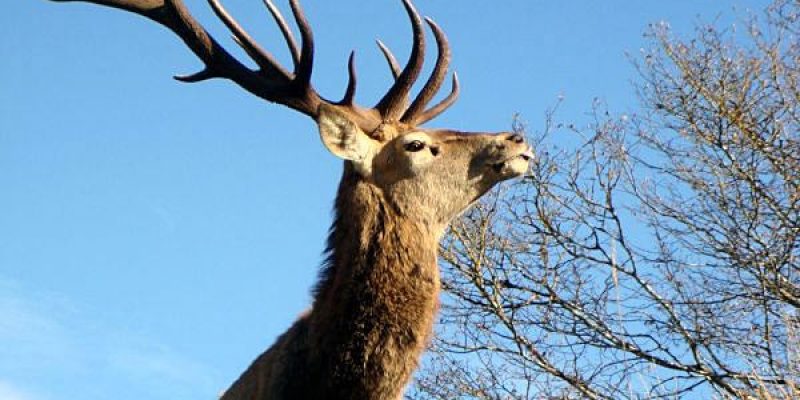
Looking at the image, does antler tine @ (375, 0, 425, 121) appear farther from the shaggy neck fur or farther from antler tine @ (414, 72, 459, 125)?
the shaggy neck fur

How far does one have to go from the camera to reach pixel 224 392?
22.1ft

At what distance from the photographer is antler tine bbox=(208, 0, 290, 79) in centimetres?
748

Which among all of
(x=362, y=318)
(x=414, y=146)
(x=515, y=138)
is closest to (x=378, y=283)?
(x=362, y=318)

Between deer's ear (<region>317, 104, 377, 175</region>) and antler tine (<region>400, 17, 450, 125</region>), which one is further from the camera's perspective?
antler tine (<region>400, 17, 450, 125</region>)

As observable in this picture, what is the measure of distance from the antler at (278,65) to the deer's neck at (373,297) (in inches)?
31.2

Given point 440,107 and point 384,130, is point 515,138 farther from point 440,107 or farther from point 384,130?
point 440,107

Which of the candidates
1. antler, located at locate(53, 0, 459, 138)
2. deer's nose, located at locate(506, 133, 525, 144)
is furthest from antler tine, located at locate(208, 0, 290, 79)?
deer's nose, located at locate(506, 133, 525, 144)

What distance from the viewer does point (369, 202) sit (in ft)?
21.9

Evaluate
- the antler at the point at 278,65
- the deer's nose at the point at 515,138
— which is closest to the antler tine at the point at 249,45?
the antler at the point at 278,65

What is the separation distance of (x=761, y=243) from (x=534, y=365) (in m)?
2.57

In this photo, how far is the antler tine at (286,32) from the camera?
25.2 feet

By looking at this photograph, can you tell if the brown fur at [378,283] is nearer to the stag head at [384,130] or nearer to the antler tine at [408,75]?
the stag head at [384,130]

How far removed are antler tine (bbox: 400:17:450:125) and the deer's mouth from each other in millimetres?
1189

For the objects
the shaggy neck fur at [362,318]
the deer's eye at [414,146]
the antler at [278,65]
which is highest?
the antler at [278,65]
